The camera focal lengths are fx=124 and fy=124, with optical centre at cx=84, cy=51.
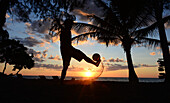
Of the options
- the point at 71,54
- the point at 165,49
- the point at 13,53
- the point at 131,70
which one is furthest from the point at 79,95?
the point at 13,53

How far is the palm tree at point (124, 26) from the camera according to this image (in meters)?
7.41

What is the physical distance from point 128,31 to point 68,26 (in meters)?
4.95

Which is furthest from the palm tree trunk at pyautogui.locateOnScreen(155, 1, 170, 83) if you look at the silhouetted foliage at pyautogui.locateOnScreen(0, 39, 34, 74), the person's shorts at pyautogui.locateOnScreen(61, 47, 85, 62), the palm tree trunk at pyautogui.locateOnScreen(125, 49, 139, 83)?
the silhouetted foliage at pyautogui.locateOnScreen(0, 39, 34, 74)

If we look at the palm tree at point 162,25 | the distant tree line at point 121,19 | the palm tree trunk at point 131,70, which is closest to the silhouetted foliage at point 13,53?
the distant tree line at point 121,19

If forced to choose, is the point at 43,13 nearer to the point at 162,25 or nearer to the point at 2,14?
the point at 2,14

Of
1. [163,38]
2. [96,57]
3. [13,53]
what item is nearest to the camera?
[96,57]

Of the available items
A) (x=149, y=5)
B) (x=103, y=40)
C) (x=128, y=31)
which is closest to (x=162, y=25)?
(x=149, y=5)

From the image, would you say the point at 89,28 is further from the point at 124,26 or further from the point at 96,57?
the point at 96,57

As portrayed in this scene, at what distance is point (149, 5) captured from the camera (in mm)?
7391

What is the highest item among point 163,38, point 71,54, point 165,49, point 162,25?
point 162,25

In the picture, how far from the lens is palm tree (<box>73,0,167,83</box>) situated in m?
7.41

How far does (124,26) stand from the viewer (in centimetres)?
777

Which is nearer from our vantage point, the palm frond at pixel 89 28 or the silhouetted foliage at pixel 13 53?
the palm frond at pixel 89 28

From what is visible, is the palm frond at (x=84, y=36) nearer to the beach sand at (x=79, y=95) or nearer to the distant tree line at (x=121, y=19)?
the distant tree line at (x=121, y=19)
